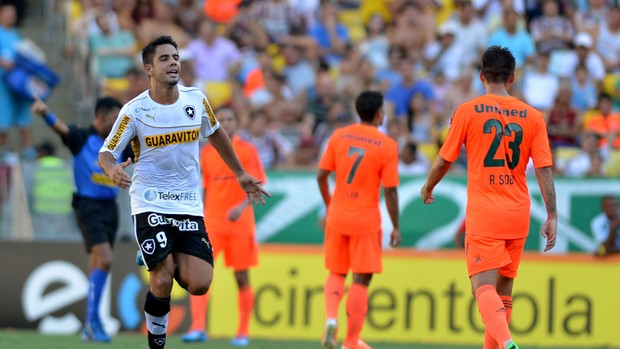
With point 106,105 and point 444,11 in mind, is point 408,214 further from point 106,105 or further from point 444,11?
point 444,11

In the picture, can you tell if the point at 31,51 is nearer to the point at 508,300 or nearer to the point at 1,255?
the point at 1,255

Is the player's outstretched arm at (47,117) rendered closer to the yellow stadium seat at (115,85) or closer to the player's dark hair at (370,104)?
the player's dark hair at (370,104)

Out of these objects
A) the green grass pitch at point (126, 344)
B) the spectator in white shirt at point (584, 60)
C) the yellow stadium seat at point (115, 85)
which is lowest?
the green grass pitch at point (126, 344)

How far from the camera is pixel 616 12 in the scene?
66.3ft

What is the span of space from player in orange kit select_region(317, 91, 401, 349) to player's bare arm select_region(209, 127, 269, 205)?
7.57 feet

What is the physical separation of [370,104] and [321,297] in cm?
455

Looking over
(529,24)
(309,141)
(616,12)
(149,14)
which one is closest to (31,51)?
(149,14)

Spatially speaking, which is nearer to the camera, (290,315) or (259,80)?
(290,315)

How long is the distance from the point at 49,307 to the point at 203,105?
7.48m

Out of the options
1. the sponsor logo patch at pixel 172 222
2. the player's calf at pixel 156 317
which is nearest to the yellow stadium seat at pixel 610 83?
the sponsor logo patch at pixel 172 222

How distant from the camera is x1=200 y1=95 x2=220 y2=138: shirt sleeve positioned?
362 inches

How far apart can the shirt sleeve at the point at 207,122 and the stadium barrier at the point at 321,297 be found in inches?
252

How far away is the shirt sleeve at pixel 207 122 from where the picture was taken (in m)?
9.20

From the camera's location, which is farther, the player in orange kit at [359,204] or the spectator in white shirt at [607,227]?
the spectator in white shirt at [607,227]
